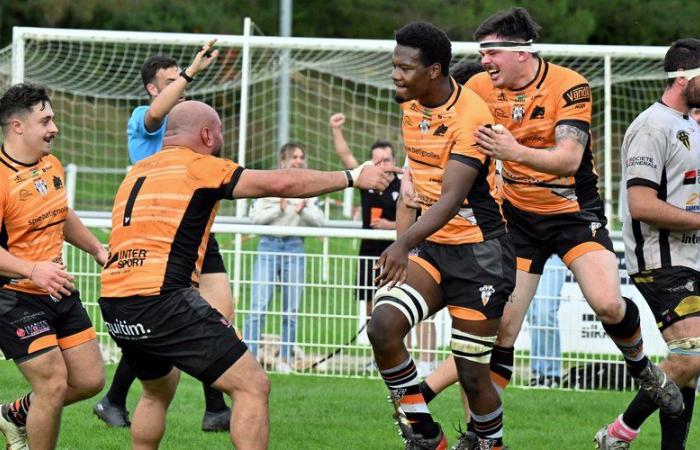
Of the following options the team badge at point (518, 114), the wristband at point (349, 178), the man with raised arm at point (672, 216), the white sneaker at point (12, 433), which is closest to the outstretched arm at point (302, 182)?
the wristband at point (349, 178)

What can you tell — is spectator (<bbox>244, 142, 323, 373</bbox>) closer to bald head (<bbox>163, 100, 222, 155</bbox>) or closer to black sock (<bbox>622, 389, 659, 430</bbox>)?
black sock (<bbox>622, 389, 659, 430</bbox>)

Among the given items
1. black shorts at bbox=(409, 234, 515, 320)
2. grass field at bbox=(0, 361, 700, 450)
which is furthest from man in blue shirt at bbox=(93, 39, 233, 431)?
black shorts at bbox=(409, 234, 515, 320)

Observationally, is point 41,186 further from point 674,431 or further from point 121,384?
point 674,431

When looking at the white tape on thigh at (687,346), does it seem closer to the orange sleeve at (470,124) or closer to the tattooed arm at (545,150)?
the tattooed arm at (545,150)

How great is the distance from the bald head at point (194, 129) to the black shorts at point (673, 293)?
275 centimetres

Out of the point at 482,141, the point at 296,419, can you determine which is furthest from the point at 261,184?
the point at 296,419

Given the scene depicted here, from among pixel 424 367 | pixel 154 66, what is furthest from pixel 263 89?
pixel 154 66

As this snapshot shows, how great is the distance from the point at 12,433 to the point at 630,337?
12.3 ft

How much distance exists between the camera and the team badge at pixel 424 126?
22.3 feet

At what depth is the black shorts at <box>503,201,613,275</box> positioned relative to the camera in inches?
296

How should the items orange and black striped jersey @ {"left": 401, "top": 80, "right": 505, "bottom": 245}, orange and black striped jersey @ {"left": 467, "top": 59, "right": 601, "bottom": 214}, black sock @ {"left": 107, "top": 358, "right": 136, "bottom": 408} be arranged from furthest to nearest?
black sock @ {"left": 107, "top": 358, "right": 136, "bottom": 408} < orange and black striped jersey @ {"left": 467, "top": 59, "right": 601, "bottom": 214} < orange and black striped jersey @ {"left": 401, "top": 80, "right": 505, "bottom": 245}

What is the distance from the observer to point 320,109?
21.7 m

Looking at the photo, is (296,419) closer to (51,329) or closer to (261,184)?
(51,329)

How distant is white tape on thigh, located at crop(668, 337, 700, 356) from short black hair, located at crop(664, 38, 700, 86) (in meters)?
1.59
